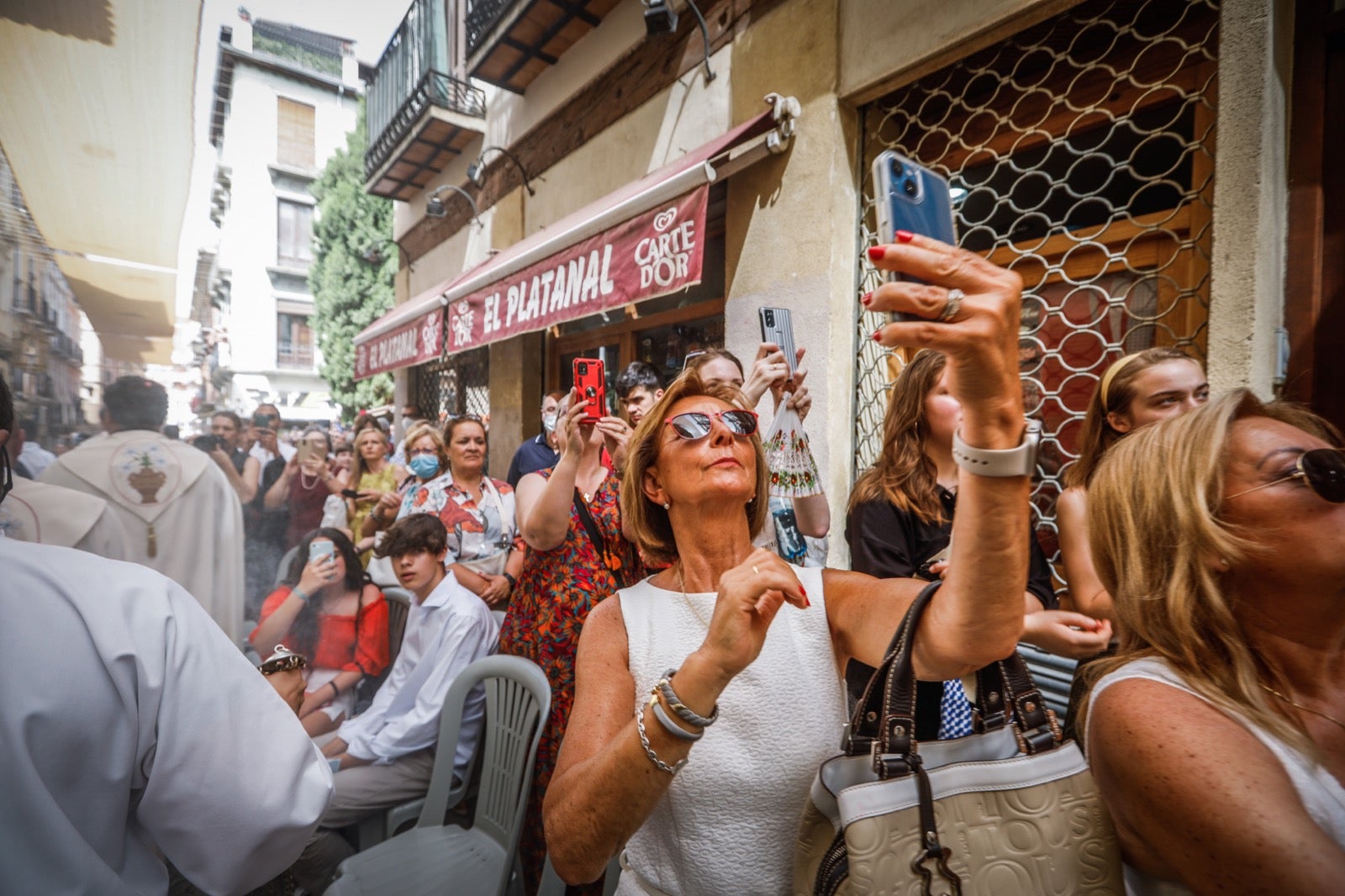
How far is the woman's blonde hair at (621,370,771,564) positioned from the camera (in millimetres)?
1552

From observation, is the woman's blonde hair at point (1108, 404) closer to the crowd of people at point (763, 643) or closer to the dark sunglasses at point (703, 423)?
the crowd of people at point (763, 643)

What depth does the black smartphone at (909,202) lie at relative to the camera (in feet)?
2.75

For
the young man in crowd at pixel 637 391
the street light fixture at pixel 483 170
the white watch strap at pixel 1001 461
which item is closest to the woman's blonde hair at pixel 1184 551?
the white watch strap at pixel 1001 461

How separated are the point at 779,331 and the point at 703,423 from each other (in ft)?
3.14

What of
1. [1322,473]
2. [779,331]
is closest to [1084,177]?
[779,331]

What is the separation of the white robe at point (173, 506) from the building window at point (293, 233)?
29.7 inches

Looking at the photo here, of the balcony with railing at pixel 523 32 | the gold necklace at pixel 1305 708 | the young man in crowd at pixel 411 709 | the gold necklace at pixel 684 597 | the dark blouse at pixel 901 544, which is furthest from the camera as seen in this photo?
the balcony with railing at pixel 523 32

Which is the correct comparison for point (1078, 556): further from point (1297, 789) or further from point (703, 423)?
point (703, 423)

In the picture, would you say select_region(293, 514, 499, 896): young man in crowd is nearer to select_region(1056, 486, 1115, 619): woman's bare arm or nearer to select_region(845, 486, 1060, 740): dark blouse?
select_region(845, 486, 1060, 740): dark blouse

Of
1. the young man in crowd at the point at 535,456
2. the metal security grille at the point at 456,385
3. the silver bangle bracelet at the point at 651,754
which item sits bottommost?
the silver bangle bracelet at the point at 651,754

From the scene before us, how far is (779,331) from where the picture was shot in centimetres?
228

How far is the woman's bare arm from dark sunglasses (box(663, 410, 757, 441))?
1108 mm

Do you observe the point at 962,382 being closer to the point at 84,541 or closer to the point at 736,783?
the point at 736,783

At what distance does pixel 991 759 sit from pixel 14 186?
2402 millimetres
